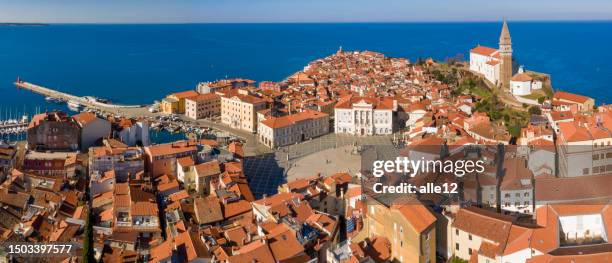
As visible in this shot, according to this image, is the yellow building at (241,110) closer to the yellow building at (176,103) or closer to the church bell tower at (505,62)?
the yellow building at (176,103)

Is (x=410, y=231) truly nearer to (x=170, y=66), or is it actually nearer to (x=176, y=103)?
(x=176, y=103)

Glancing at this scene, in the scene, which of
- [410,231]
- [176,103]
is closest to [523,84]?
[176,103]

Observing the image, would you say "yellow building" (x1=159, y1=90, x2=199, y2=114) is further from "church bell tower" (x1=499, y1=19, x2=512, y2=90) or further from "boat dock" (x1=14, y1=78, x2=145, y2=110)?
"church bell tower" (x1=499, y1=19, x2=512, y2=90)

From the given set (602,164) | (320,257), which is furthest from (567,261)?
(602,164)

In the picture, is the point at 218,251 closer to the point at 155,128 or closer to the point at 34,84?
the point at 155,128

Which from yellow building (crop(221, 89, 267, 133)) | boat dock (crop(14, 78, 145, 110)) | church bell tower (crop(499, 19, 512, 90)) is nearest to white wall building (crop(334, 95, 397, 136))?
yellow building (crop(221, 89, 267, 133))

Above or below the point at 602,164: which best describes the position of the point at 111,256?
below
